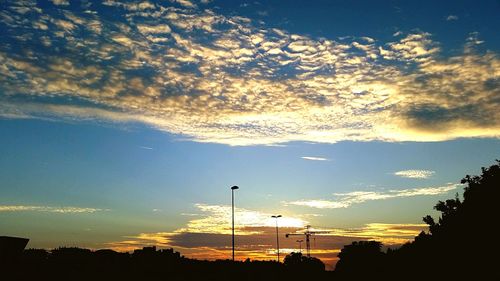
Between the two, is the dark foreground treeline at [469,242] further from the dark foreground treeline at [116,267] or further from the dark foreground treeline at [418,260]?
the dark foreground treeline at [116,267]

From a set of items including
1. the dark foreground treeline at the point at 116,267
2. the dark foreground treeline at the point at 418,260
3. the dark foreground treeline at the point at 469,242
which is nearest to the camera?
the dark foreground treeline at the point at 116,267

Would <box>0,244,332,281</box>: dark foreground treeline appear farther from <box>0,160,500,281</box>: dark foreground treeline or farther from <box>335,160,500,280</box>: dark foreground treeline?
<box>335,160,500,280</box>: dark foreground treeline

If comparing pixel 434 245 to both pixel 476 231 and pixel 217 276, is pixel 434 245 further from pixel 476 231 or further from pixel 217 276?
pixel 217 276

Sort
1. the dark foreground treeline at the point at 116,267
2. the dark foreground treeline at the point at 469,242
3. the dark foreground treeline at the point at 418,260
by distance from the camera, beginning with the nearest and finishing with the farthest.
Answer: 1. the dark foreground treeline at the point at 116,267
2. the dark foreground treeline at the point at 418,260
3. the dark foreground treeline at the point at 469,242

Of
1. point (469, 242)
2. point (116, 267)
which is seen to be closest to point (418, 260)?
point (469, 242)

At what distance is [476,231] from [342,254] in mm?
125954

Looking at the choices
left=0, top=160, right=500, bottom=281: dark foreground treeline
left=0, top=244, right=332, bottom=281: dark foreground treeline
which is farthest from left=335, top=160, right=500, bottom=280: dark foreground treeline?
left=0, top=244, right=332, bottom=281: dark foreground treeline

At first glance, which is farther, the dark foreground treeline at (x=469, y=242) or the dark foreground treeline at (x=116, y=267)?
the dark foreground treeline at (x=469, y=242)

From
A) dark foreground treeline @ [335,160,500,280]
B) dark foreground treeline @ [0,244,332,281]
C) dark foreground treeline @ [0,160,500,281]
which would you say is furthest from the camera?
dark foreground treeline @ [335,160,500,280]

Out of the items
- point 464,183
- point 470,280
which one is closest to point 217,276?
point 470,280

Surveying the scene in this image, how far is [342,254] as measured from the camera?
163 m

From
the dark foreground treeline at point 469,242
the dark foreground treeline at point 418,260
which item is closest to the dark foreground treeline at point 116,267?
the dark foreground treeline at point 418,260

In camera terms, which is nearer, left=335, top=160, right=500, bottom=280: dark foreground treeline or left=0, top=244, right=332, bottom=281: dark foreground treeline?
left=0, top=244, right=332, bottom=281: dark foreground treeline

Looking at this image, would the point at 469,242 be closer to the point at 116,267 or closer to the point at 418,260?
the point at 418,260
